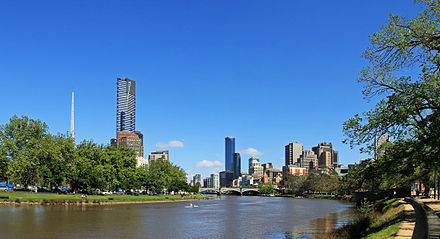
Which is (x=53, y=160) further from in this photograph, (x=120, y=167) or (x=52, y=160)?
(x=120, y=167)

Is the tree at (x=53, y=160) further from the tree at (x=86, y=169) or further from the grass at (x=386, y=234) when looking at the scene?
the grass at (x=386, y=234)

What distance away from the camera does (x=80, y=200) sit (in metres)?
86.6

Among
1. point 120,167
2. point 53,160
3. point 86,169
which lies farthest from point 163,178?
point 53,160

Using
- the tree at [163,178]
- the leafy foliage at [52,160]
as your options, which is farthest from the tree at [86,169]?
the tree at [163,178]

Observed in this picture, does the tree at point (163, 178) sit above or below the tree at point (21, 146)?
below

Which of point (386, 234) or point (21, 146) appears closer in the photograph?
point (386, 234)

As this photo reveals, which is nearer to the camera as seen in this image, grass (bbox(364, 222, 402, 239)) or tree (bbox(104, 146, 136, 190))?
grass (bbox(364, 222, 402, 239))

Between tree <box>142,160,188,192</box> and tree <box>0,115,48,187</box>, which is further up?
tree <box>0,115,48,187</box>

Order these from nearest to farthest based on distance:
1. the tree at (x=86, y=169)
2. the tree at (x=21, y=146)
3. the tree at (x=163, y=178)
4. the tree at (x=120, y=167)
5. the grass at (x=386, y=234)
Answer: the grass at (x=386, y=234) < the tree at (x=21, y=146) < the tree at (x=86, y=169) < the tree at (x=120, y=167) < the tree at (x=163, y=178)

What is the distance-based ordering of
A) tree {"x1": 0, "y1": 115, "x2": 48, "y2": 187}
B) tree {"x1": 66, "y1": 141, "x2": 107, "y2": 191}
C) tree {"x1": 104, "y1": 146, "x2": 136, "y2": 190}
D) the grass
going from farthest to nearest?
1. tree {"x1": 104, "y1": 146, "x2": 136, "y2": 190}
2. tree {"x1": 66, "y1": 141, "x2": 107, "y2": 191}
3. tree {"x1": 0, "y1": 115, "x2": 48, "y2": 187}
4. the grass

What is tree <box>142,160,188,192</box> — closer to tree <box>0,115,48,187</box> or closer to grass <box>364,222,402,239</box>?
tree <box>0,115,48,187</box>

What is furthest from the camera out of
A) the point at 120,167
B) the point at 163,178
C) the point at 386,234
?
the point at 163,178

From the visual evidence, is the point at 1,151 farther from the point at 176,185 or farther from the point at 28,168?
the point at 176,185

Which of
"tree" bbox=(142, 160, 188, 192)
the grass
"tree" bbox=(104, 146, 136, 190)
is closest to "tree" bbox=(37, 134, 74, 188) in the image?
"tree" bbox=(104, 146, 136, 190)
